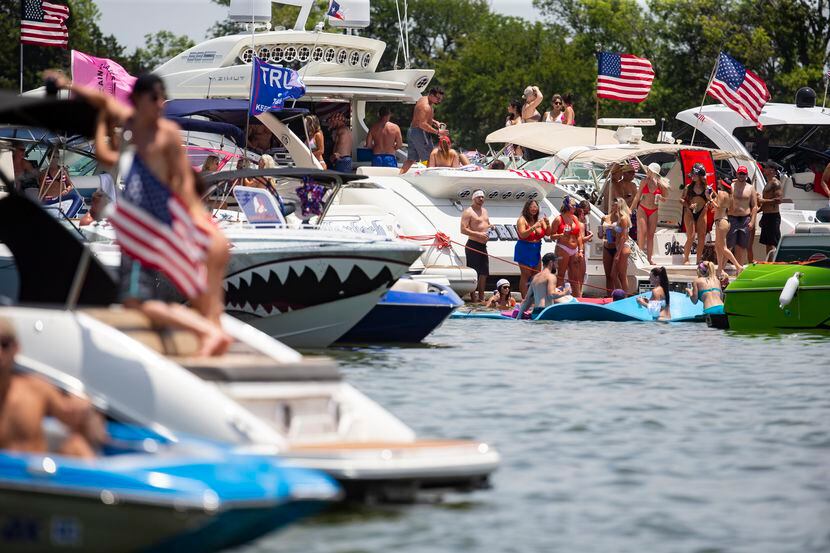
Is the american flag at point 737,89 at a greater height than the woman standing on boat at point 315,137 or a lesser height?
greater

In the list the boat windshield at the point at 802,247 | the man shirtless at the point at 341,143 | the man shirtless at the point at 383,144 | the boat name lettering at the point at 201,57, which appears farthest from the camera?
the boat name lettering at the point at 201,57

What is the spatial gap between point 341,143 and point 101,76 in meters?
6.05

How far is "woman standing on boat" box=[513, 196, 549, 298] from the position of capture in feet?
76.2

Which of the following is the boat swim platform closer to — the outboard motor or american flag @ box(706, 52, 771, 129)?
american flag @ box(706, 52, 771, 129)

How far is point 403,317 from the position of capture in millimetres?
17516

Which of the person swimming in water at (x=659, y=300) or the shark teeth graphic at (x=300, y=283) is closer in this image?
the shark teeth graphic at (x=300, y=283)

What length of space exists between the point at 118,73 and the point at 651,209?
9.03m

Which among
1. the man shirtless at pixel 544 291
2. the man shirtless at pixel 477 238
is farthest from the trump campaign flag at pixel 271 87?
the man shirtless at pixel 544 291

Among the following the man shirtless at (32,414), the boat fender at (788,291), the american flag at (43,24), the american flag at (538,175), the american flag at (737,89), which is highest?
the american flag at (43,24)

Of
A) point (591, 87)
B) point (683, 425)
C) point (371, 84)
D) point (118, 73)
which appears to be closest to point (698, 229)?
point (371, 84)

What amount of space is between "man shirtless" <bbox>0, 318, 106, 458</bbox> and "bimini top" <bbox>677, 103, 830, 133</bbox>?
23292 millimetres

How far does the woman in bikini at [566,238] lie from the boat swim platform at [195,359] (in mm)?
14489

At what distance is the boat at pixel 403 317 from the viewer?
17.5 meters

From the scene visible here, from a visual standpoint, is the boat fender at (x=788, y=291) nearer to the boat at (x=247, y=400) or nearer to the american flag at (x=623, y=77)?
the american flag at (x=623, y=77)
